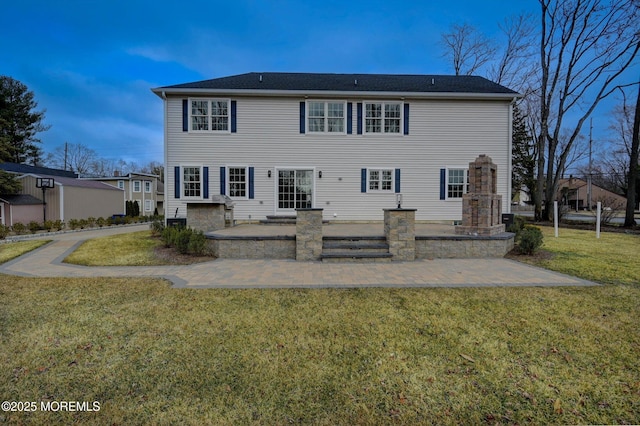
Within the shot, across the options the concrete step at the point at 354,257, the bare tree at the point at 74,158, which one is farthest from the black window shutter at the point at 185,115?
the bare tree at the point at 74,158

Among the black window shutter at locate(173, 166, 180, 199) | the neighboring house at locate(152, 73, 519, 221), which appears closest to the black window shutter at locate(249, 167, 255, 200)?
the neighboring house at locate(152, 73, 519, 221)

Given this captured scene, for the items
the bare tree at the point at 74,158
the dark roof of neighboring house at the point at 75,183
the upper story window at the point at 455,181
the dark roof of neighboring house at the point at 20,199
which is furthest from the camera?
the bare tree at the point at 74,158

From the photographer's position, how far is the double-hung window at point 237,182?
40.8 ft

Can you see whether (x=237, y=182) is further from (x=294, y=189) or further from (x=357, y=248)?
(x=357, y=248)

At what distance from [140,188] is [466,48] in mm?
33621

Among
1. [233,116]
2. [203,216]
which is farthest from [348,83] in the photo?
[203,216]

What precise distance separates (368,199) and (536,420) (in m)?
10.9

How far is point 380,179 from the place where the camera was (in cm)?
1273

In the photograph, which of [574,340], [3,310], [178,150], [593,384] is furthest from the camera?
[178,150]

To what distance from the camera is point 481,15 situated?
17.3 m

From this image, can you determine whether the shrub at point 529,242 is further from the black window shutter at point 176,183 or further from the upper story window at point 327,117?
the black window shutter at point 176,183

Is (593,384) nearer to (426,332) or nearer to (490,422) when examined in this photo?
(490,422)

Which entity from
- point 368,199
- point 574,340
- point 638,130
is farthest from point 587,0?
point 574,340

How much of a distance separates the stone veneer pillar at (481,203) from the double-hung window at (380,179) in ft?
15.0
